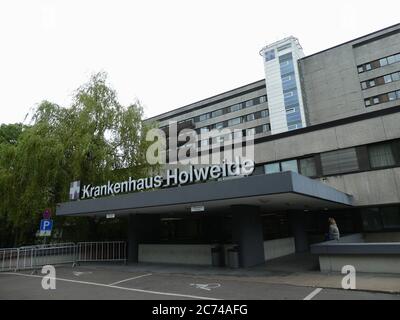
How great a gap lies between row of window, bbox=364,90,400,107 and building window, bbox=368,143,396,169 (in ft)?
106

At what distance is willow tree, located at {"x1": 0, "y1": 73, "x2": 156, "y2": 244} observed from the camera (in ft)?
67.8

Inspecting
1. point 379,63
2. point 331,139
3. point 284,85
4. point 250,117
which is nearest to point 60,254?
point 331,139

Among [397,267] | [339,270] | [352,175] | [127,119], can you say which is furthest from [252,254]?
Answer: [127,119]

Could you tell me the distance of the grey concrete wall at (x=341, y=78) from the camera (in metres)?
46.1

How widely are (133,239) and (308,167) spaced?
39.4 ft

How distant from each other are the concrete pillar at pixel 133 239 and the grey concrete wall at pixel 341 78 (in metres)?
Answer: 39.7

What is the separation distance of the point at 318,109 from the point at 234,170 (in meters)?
44.1

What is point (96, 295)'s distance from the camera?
9.84 meters

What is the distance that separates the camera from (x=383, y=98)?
45.9 m

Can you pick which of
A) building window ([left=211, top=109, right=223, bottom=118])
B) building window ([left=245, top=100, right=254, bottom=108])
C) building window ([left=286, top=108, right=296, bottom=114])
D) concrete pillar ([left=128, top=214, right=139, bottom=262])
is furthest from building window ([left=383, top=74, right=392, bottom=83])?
concrete pillar ([left=128, top=214, right=139, bottom=262])

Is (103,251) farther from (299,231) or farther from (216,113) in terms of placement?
(216,113)

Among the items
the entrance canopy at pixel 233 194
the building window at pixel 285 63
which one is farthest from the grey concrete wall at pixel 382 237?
the building window at pixel 285 63

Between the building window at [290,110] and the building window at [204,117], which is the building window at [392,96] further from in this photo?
the building window at [204,117]

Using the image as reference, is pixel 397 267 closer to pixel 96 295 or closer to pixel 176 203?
pixel 176 203
